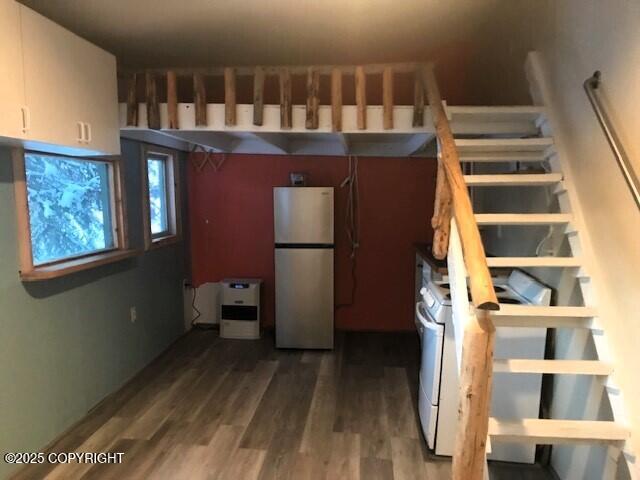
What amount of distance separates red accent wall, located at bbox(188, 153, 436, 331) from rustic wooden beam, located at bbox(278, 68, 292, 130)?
6.12 feet

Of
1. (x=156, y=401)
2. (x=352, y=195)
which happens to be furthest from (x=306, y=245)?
(x=156, y=401)

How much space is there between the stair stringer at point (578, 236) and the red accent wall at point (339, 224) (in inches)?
72.4

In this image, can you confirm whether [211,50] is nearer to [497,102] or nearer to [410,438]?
[497,102]

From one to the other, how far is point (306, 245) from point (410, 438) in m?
1.94

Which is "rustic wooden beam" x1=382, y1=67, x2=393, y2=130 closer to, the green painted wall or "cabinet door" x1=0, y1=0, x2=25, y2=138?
"cabinet door" x1=0, y1=0, x2=25, y2=138

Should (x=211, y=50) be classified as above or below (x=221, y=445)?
above

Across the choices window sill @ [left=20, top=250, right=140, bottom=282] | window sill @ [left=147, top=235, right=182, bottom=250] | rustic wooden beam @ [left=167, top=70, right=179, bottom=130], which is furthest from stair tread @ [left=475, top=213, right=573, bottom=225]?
window sill @ [left=147, top=235, right=182, bottom=250]

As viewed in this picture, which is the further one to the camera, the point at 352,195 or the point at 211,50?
the point at 352,195

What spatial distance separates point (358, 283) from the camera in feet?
15.8

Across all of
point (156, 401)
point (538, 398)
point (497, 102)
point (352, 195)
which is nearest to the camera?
point (538, 398)

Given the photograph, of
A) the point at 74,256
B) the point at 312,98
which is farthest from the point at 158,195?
the point at 312,98

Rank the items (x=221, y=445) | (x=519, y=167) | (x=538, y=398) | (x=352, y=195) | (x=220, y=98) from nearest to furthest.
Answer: (x=538, y=398)
(x=221, y=445)
(x=519, y=167)
(x=220, y=98)
(x=352, y=195)

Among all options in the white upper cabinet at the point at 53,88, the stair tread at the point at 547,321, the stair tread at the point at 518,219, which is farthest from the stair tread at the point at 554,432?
the white upper cabinet at the point at 53,88

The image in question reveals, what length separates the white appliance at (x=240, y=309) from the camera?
15.0 ft
